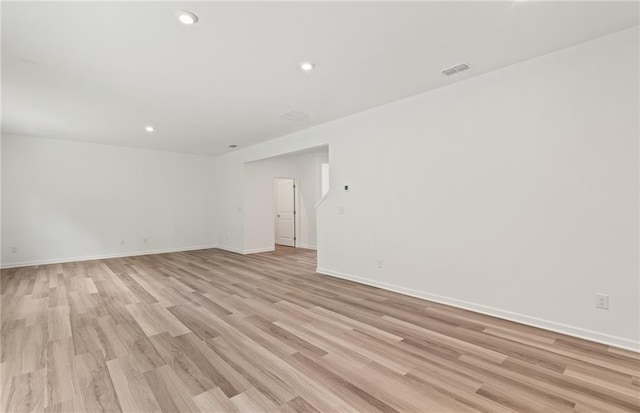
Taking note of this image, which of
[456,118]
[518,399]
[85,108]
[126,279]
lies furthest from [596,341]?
[85,108]

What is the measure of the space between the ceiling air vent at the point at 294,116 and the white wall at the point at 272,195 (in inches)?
90.0

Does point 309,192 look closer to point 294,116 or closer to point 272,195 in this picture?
point 272,195

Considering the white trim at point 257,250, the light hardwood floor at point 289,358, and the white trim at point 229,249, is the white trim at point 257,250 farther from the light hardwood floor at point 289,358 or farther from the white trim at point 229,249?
the light hardwood floor at point 289,358

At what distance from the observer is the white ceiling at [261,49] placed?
219cm

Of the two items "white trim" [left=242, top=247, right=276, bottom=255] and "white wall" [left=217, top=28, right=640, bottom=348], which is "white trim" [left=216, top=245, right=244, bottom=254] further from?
"white wall" [left=217, top=28, right=640, bottom=348]

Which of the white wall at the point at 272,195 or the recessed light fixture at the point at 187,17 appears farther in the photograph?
the white wall at the point at 272,195

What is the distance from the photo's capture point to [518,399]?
1799 millimetres

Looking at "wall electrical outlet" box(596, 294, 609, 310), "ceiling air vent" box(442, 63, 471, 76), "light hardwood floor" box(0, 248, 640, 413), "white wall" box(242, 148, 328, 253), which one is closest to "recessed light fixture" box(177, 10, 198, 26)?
"ceiling air vent" box(442, 63, 471, 76)

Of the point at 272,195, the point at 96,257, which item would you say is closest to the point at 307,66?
the point at 272,195

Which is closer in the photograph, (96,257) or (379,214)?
(379,214)

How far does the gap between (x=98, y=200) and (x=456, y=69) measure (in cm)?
781

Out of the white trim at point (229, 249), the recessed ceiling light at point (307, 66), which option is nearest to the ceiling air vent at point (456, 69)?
the recessed ceiling light at point (307, 66)

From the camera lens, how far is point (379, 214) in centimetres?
429

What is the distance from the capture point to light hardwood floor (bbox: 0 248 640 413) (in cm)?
181
